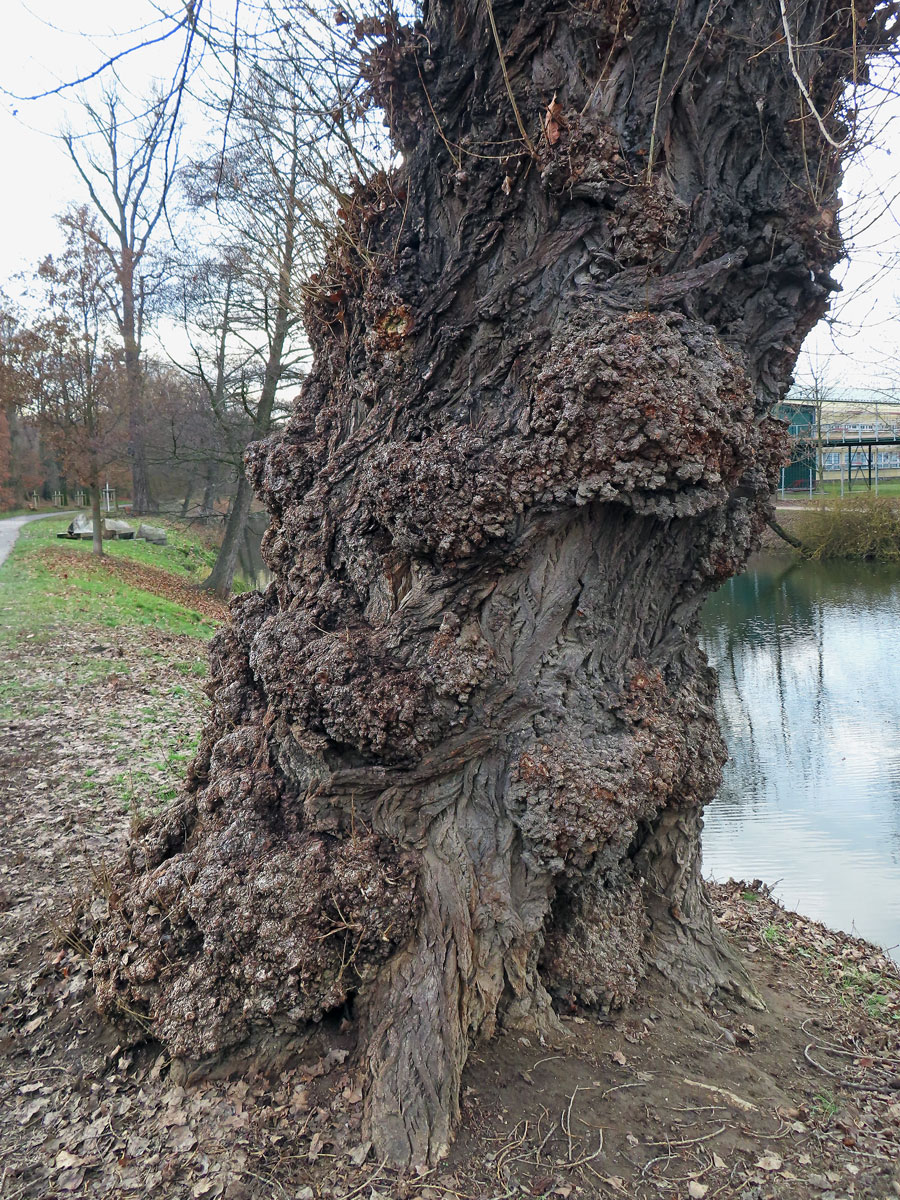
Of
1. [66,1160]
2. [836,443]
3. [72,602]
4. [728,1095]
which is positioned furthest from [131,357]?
[728,1095]

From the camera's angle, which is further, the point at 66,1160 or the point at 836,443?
the point at 836,443

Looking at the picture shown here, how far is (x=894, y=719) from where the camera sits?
10.5m

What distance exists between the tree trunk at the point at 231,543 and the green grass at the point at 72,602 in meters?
2.45

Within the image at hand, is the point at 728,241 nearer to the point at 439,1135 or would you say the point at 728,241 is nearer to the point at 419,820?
the point at 419,820

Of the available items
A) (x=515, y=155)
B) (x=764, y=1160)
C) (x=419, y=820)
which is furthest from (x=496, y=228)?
(x=764, y=1160)

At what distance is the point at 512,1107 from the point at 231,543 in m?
16.1

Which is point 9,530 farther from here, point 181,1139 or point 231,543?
point 181,1139

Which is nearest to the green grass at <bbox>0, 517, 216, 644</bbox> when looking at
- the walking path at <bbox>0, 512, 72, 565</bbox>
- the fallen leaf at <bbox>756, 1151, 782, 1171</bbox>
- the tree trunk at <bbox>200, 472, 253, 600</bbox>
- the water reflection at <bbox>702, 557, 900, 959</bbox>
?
the walking path at <bbox>0, 512, 72, 565</bbox>

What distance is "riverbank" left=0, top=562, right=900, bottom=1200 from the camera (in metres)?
2.28

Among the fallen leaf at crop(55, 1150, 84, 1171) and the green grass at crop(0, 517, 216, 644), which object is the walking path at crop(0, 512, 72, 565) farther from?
the fallen leaf at crop(55, 1150, 84, 1171)

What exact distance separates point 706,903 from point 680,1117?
44.8 inches

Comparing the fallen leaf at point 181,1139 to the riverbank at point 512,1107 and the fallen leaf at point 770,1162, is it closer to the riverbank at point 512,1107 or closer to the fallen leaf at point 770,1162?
the riverbank at point 512,1107

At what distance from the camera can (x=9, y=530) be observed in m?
24.3

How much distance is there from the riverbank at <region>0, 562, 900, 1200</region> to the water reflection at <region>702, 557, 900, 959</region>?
300 centimetres
